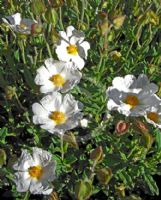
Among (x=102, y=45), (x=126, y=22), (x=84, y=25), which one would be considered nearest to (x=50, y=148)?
(x=102, y=45)

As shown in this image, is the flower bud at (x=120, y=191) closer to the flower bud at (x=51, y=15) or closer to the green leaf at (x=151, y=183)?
the green leaf at (x=151, y=183)

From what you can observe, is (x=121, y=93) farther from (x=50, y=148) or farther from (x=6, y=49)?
(x=6, y=49)

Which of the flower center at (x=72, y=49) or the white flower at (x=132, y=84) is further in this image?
the flower center at (x=72, y=49)

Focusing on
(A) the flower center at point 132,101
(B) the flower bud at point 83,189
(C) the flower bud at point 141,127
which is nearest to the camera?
(B) the flower bud at point 83,189

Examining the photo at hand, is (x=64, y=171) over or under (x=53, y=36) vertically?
under

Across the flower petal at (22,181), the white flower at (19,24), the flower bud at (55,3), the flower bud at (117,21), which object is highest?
the flower bud at (55,3)

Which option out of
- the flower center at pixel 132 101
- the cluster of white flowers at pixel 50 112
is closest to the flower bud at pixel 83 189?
the cluster of white flowers at pixel 50 112

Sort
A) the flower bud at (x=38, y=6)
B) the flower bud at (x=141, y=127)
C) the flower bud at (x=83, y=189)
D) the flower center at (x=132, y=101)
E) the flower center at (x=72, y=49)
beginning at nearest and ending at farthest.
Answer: the flower bud at (x=83, y=189) < the flower bud at (x=141, y=127) < the flower center at (x=132, y=101) < the flower bud at (x=38, y=6) < the flower center at (x=72, y=49)
